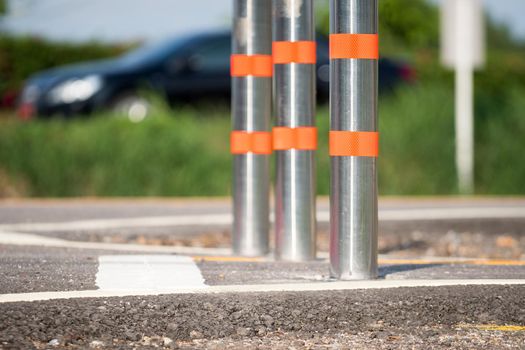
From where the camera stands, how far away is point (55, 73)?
1622cm

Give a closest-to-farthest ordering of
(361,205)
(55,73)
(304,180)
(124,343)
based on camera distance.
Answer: (124,343) < (361,205) < (304,180) < (55,73)

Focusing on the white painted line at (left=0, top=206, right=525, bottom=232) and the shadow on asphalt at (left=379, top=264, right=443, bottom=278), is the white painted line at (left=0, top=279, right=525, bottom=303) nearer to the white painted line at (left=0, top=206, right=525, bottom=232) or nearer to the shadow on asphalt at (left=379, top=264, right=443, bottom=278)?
the shadow on asphalt at (left=379, top=264, right=443, bottom=278)

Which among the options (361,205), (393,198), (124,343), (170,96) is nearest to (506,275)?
(361,205)

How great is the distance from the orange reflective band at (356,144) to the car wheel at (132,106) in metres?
9.87

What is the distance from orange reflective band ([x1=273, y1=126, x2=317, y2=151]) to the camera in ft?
23.2

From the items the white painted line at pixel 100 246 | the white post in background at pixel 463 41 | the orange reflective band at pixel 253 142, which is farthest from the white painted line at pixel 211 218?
the white post in background at pixel 463 41

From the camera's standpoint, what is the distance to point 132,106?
15.9m

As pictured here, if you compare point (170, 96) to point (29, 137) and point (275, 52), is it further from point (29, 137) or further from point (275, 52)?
point (275, 52)

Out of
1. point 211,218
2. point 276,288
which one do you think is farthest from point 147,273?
point 211,218

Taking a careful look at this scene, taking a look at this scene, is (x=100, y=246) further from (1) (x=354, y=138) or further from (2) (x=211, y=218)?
(2) (x=211, y=218)

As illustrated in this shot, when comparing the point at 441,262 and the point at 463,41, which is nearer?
the point at 441,262

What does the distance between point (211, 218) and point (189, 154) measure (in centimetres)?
345

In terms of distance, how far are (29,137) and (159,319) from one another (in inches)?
340

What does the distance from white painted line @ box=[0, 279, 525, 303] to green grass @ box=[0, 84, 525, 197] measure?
761 cm
